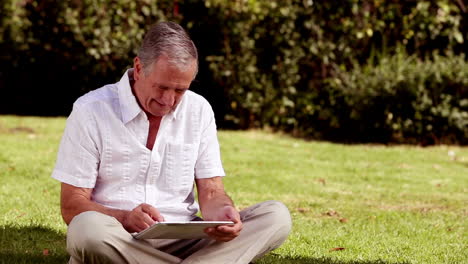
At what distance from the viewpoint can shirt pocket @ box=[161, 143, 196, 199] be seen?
4.03 meters

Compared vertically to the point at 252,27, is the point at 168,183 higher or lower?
lower

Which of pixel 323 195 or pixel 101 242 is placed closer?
pixel 101 242

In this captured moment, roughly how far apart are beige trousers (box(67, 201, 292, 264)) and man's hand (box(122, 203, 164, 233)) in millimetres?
65

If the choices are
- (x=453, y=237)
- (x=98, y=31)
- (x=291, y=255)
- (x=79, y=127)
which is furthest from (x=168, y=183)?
(x=98, y=31)

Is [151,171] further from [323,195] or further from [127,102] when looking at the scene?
[323,195]

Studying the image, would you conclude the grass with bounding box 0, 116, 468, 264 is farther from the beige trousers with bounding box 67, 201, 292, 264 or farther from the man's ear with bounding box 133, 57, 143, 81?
the man's ear with bounding box 133, 57, 143, 81

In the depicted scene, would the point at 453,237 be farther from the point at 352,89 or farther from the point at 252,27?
the point at 252,27

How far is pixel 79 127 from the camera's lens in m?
3.84

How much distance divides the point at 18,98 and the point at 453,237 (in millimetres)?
9740

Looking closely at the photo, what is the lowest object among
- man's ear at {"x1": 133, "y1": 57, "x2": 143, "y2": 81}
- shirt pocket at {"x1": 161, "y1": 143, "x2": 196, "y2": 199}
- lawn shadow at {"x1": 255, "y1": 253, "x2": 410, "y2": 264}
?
lawn shadow at {"x1": 255, "y1": 253, "x2": 410, "y2": 264}

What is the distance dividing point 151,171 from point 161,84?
0.50 m

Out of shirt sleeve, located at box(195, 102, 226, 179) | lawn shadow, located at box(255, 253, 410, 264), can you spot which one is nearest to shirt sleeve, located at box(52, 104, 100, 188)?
shirt sleeve, located at box(195, 102, 226, 179)

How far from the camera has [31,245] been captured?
508 centimetres

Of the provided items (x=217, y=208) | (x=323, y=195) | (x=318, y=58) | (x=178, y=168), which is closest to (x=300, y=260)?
(x=217, y=208)
